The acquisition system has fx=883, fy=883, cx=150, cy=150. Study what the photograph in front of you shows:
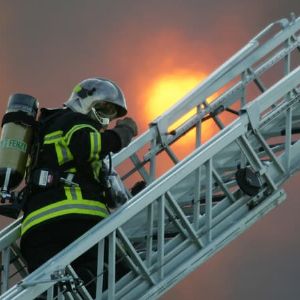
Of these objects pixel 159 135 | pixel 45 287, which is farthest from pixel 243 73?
pixel 45 287

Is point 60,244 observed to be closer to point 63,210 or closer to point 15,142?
point 63,210

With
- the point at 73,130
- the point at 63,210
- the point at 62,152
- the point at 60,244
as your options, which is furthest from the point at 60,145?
the point at 60,244

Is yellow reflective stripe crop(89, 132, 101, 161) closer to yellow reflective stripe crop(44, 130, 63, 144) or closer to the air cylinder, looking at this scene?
yellow reflective stripe crop(44, 130, 63, 144)

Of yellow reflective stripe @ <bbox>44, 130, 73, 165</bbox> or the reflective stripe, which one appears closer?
the reflective stripe

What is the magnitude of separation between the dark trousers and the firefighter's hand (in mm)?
926

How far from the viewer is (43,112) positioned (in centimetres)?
841

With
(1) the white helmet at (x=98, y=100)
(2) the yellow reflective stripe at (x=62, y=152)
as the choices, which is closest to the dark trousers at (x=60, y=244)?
(2) the yellow reflective stripe at (x=62, y=152)

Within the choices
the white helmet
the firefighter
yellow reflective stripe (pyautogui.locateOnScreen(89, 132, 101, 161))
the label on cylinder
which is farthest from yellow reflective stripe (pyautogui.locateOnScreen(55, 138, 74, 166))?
the white helmet

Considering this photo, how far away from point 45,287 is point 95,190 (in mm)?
1125

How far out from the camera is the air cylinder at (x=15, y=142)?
8156 mm

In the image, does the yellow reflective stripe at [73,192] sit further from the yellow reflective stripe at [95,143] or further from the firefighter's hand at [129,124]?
the firefighter's hand at [129,124]

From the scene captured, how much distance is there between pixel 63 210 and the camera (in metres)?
7.79

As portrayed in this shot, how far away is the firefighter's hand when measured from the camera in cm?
812

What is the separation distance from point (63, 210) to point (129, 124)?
3.37ft
